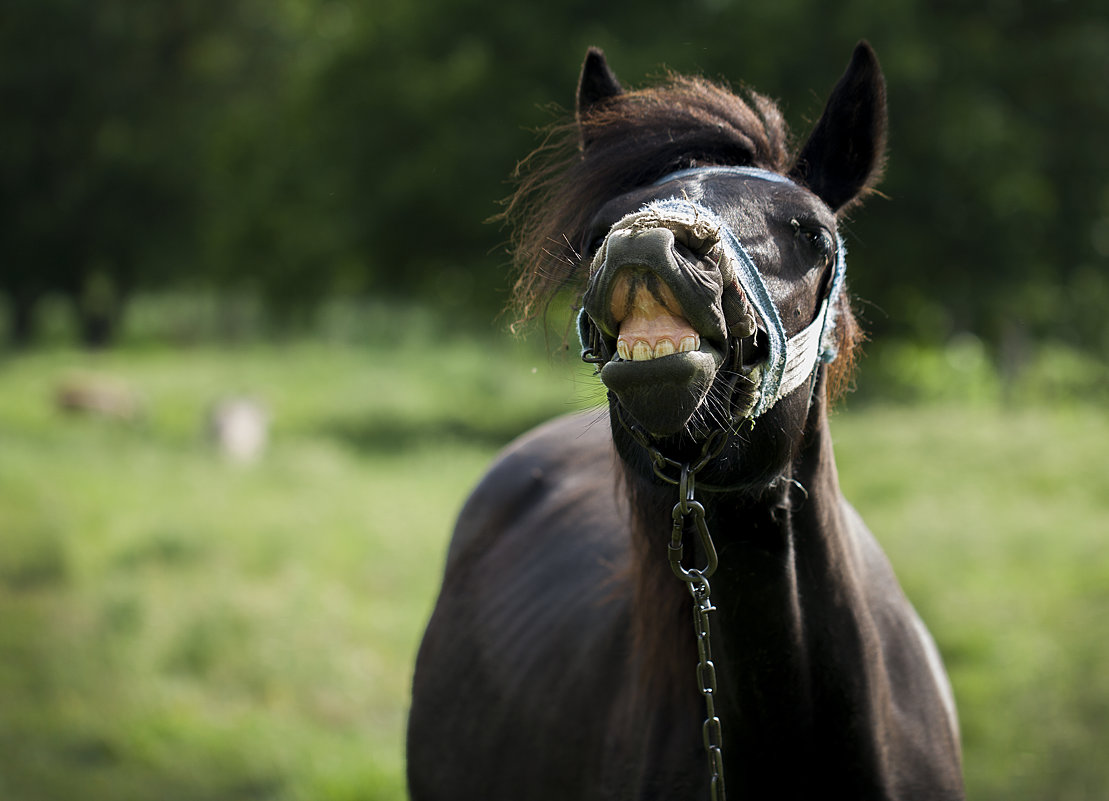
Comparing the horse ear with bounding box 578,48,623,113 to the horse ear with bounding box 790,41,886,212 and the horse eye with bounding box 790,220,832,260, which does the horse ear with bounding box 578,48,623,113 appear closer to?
the horse ear with bounding box 790,41,886,212

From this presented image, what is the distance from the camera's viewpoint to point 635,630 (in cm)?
226

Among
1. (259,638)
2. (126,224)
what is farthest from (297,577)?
(126,224)

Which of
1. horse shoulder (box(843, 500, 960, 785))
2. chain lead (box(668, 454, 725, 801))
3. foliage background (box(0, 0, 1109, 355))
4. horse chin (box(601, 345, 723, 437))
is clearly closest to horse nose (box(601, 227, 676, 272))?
horse chin (box(601, 345, 723, 437))

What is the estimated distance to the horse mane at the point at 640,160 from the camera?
2029mm

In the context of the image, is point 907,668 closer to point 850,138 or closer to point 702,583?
point 702,583

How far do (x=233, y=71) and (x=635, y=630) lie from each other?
A: 26.9 meters

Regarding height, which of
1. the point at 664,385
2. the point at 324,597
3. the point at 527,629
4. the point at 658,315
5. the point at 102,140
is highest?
the point at 102,140

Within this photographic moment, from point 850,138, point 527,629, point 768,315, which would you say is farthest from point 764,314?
point 527,629

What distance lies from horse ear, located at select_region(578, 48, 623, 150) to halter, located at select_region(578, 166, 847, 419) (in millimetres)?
584

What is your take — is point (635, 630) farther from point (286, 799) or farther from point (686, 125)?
point (286, 799)

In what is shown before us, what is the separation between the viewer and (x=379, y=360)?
21625 mm

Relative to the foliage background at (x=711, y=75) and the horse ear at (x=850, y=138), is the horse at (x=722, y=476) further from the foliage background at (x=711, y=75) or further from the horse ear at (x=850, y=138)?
the foliage background at (x=711, y=75)

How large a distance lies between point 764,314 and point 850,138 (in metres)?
0.78

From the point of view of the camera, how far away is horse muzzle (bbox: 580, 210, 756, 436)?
1497 millimetres
